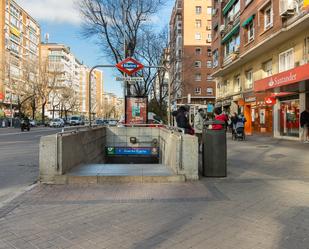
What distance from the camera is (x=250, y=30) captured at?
27062 millimetres

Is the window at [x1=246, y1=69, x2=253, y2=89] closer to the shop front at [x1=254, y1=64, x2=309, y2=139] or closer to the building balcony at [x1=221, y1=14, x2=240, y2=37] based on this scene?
the building balcony at [x1=221, y1=14, x2=240, y2=37]

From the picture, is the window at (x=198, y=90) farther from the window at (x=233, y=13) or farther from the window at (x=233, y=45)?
the window at (x=233, y=13)

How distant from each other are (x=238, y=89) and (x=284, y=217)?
2762 cm

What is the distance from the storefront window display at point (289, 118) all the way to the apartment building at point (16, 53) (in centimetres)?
4586

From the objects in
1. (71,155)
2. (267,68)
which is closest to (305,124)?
(267,68)

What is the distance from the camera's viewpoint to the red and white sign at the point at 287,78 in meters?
13.7

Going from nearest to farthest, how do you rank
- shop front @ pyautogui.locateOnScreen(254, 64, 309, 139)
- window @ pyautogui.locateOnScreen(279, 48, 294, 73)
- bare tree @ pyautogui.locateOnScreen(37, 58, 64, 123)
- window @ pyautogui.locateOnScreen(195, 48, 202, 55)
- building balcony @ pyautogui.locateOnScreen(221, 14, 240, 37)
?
shop front @ pyautogui.locateOnScreen(254, 64, 309, 139) < window @ pyautogui.locateOnScreen(279, 48, 294, 73) < building balcony @ pyautogui.locateOnScreen(221, 14, 240, 37) < bare tree @ pyautogui.locateOnScreen(37, 58, 64, 123) < window @ pyautogui.locateOnScreen(195, 48, 202, 55)

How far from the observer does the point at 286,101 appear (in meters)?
21.8

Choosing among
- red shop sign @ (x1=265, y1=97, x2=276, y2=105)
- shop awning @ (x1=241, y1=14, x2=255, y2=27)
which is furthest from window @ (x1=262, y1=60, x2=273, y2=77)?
shop awning @ (x1=241, y1=14, x2=255, y2=27)

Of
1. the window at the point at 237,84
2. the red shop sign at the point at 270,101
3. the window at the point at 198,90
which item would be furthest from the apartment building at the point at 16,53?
the red shop sign at the point at 270,101

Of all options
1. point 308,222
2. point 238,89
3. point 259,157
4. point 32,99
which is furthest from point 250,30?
point 32,99

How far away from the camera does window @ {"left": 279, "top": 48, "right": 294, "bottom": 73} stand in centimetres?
2036

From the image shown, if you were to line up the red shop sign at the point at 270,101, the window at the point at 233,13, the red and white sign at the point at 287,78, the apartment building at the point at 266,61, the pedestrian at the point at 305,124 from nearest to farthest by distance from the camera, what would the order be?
the red and white sign at the point at 287,78 → the pedestrian at the point at 305,124 → the apartment building at the point at 266,61 → the red shop sign at the point at 270,101 → the window at the point at 233,13

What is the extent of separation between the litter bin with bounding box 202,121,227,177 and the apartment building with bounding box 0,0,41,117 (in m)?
54.1
